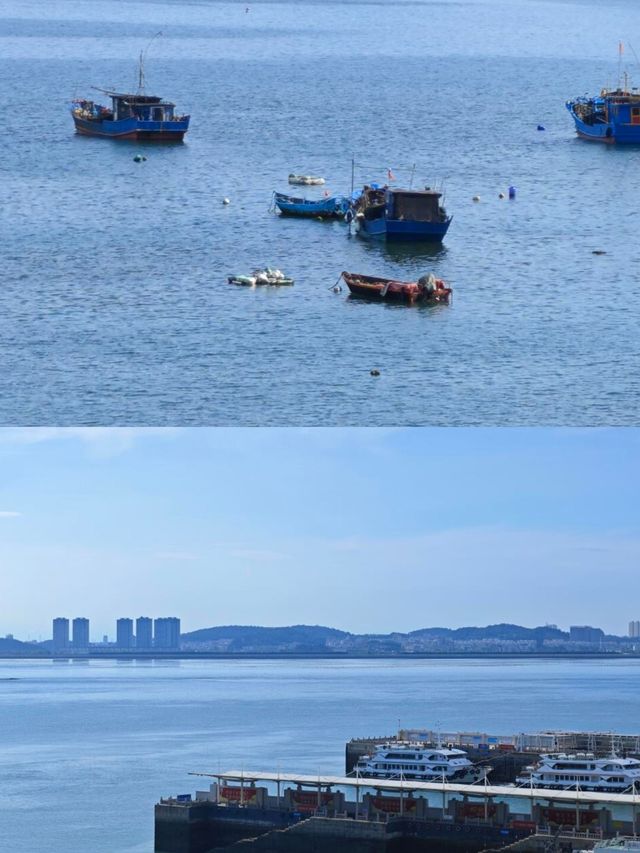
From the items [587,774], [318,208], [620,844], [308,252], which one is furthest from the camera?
[318,208]

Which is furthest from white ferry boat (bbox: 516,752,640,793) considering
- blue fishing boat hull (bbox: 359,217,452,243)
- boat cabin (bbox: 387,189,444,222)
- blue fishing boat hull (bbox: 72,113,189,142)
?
blue fishing boat hull (bbox: 72,113,189,142)

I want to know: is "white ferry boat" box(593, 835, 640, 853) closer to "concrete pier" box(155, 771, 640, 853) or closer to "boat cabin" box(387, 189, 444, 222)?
"concrete pier" box(155, 771, 640, 853)

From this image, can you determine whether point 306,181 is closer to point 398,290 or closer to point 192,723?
point 398,290

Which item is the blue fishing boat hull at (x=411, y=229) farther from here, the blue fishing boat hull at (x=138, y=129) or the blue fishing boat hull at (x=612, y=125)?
the blue fishing boat hull at (x=612, y=125)

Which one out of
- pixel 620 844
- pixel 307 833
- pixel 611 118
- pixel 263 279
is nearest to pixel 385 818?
pixel 307 833

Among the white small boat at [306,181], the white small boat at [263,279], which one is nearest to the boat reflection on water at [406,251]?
the white small boat at [263,279]

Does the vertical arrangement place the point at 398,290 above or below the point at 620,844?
above

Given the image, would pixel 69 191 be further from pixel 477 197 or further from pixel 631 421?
pixel 631 421

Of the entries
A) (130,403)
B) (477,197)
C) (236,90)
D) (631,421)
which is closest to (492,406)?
(631,421)
